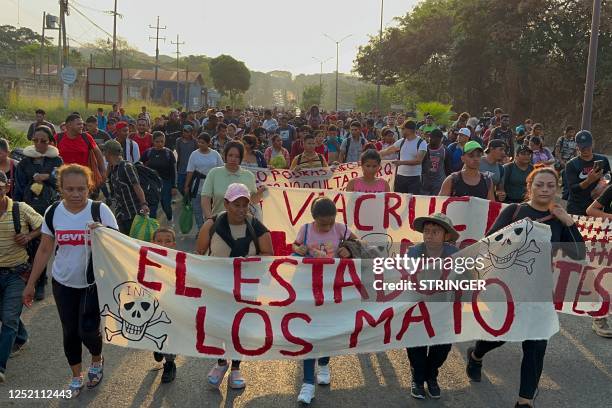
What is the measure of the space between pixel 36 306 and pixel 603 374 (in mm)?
5419

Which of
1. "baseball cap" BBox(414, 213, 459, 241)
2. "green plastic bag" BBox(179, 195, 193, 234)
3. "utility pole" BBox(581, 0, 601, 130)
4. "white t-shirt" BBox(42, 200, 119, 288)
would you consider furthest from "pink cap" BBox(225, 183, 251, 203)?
"utility pole" BBox(581, 0, 601, 130)

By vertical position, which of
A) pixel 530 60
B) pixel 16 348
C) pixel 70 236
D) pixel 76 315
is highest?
pixel 530 60

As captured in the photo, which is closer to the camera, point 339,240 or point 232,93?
point 339,240

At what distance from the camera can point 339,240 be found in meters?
5.07

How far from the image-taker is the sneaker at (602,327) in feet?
20.7

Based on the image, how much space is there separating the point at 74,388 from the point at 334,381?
191 cm

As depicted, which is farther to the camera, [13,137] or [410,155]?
[13,137]

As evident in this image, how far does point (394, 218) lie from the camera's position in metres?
7.52

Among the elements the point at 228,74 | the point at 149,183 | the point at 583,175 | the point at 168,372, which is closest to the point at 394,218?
the point at 583,175

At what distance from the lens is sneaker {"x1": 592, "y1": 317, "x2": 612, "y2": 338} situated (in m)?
6.32

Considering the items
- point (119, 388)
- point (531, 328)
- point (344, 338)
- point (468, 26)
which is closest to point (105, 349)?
point (119, 388)

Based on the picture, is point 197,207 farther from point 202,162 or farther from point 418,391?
point 418,391

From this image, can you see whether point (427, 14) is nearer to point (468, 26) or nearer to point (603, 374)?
point (468, 26)

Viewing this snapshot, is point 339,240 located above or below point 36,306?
above
